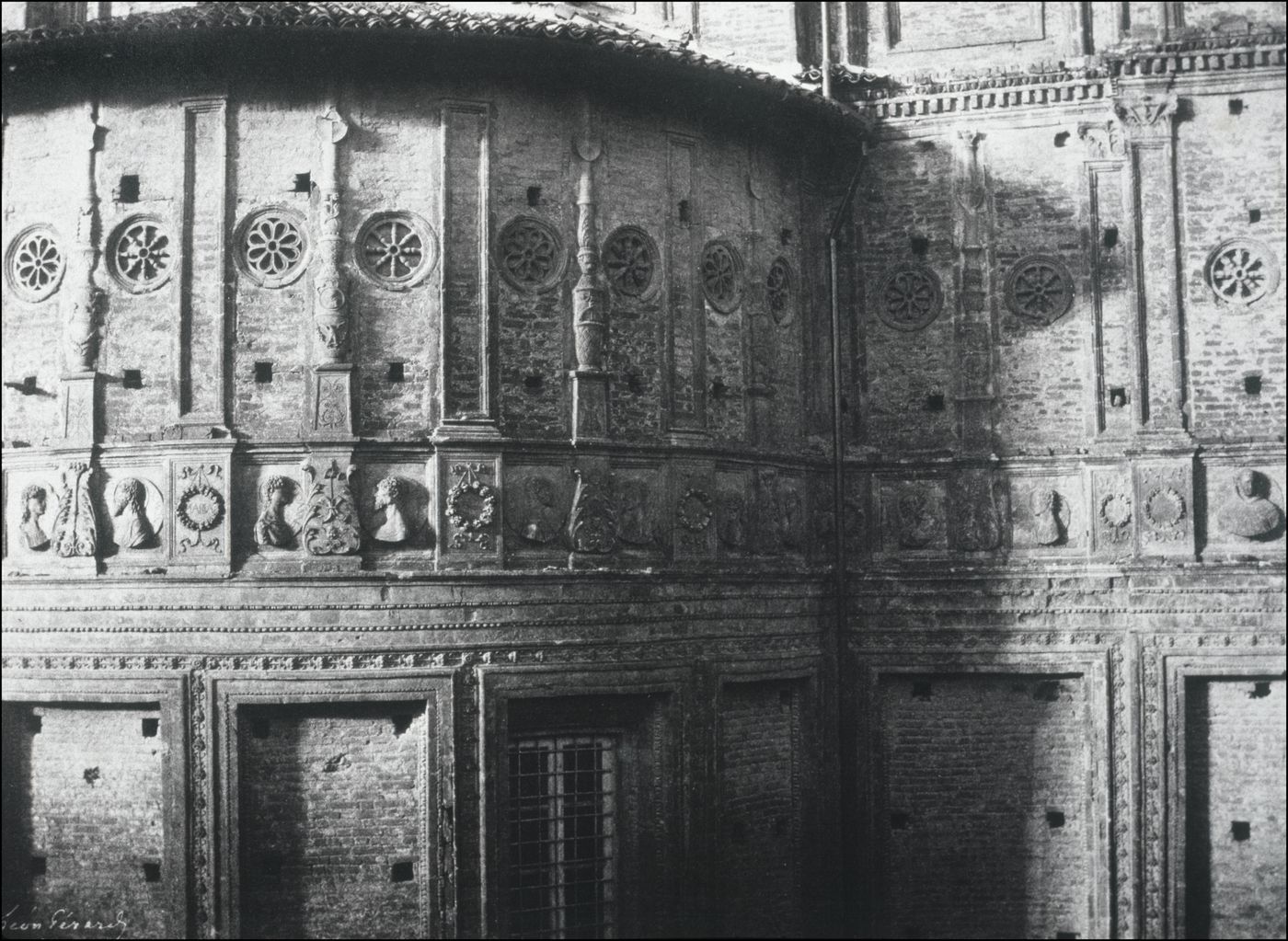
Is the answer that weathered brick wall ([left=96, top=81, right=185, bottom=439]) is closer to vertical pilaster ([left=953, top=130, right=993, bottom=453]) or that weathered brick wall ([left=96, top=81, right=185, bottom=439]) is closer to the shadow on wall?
the shadow on wall

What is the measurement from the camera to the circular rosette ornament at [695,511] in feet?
49.1

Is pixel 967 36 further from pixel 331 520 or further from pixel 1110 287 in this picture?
pixel 331 520

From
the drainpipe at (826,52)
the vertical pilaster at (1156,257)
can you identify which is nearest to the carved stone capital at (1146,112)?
the vertical pilaster at (1156,257)

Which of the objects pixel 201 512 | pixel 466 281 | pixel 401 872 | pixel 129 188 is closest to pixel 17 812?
pixel 201 512

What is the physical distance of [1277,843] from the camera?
50.4 feet

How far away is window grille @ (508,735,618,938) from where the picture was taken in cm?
1414

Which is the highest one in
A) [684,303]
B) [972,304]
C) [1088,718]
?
[972,304]

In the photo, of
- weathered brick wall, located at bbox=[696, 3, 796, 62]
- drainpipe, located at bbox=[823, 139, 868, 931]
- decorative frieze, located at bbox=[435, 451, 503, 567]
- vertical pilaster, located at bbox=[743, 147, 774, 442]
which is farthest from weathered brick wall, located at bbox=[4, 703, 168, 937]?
weathered brick wall, located at bbox=[696, 3, 796, 62]

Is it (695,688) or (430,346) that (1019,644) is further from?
(430,346)

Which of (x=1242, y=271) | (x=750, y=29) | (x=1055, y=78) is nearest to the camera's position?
(x=1242, y=271)

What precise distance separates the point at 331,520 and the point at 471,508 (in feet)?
4.46
